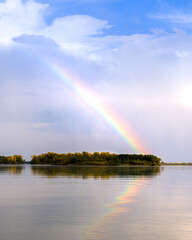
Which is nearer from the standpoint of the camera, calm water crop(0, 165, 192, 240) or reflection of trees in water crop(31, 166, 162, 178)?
calm water crop(0, 165, 192, 240)

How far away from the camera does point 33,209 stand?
67.5ft

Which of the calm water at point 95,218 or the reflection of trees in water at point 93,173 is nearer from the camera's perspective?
the calm water at point 95,218

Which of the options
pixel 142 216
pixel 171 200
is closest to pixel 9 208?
pixel 142 216

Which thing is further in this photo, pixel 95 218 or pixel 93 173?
pixel 93 173

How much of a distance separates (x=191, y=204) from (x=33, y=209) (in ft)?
31.2

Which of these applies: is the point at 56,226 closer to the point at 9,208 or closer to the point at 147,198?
the point at 9,208

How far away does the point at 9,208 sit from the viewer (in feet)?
68.3

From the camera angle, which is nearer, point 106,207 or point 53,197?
point 106,207

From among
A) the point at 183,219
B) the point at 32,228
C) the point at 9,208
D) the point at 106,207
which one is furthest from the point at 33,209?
the point at 183,219

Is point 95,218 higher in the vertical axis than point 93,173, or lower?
higher

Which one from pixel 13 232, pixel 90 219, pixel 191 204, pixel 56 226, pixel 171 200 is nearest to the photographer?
pixel 13 232

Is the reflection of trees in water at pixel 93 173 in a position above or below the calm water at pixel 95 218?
below

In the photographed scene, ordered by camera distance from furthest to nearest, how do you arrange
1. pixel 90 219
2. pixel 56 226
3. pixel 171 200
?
pixel 171 200, pixel 90 219, pixel 56 226

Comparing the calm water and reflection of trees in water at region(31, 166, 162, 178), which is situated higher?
the calm water
